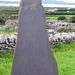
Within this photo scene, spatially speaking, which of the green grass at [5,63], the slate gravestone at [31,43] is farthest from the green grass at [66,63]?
the slate gravestone at [31,43]

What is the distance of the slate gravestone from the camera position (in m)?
4.26

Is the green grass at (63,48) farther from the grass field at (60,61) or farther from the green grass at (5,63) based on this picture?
the green grass at (5,63)

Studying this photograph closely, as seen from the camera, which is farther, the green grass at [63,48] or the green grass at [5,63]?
the green grass at [63,48]

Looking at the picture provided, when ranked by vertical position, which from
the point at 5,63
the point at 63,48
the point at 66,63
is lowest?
the point at 66,63

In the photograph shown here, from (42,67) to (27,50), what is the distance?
0.57m

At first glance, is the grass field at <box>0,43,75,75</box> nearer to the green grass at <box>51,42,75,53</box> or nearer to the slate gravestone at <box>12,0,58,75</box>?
the green grass at <box>51,42,75,53</box>

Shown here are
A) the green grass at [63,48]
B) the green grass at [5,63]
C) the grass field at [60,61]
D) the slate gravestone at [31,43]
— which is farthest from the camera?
the green grass at [63,48]

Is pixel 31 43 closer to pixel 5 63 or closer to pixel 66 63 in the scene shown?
pixel 5 63

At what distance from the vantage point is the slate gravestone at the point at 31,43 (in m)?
4.26

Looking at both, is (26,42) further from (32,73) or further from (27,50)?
(32,73)

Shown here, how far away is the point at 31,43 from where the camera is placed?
14.2 feet

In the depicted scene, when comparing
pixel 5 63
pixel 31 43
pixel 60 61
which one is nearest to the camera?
pixel 31 43

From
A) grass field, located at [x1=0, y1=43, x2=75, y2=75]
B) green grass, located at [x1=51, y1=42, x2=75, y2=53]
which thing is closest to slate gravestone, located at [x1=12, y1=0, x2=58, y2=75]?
grass field, located at [x1=0, y1=43, x2=75, y2=75]

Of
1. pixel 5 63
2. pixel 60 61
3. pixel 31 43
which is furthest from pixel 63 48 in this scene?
pixel 31 43
